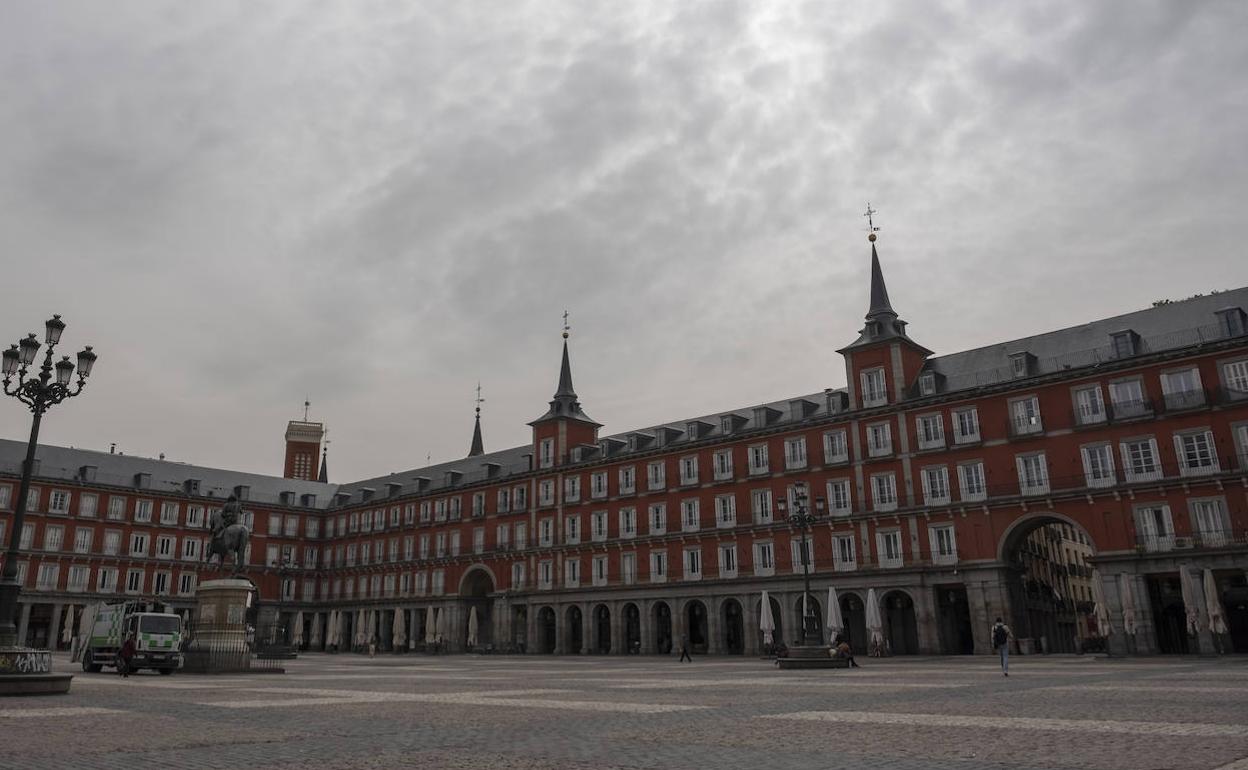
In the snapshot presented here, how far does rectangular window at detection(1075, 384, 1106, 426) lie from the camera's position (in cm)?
4378

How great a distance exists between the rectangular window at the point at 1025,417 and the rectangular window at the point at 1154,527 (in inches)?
249

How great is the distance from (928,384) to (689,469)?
17.3 meters

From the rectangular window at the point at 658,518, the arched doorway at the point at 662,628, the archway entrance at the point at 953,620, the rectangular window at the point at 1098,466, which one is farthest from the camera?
the rectangular window at the point at 658,518

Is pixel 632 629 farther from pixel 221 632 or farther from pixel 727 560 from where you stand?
pixel 221 632

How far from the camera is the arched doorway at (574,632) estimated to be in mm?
63750

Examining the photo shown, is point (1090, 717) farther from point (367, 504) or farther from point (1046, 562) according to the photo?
point (367, 504)

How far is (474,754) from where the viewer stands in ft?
28.8

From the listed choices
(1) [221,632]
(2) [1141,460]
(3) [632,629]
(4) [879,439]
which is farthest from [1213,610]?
(1) [221,632]

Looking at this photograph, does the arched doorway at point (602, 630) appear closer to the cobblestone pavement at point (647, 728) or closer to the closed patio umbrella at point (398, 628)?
the closed patio umbrella at point (398, 628)

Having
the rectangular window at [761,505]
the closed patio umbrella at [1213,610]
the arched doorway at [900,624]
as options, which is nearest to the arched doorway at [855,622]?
the arched doorway at [900,624]

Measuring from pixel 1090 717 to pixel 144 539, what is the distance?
80.2m

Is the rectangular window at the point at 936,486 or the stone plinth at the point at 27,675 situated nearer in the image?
the stone plinth at the point at 27,675

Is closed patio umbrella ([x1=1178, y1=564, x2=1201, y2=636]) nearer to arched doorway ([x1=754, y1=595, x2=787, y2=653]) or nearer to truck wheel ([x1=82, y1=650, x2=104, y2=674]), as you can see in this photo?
arched doorway ([x1=754, y1=595, x2=787, y2=653])

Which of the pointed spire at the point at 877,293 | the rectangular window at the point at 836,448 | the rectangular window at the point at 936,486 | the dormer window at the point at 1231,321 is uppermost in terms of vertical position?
the pointed spire at the point at 877,293
